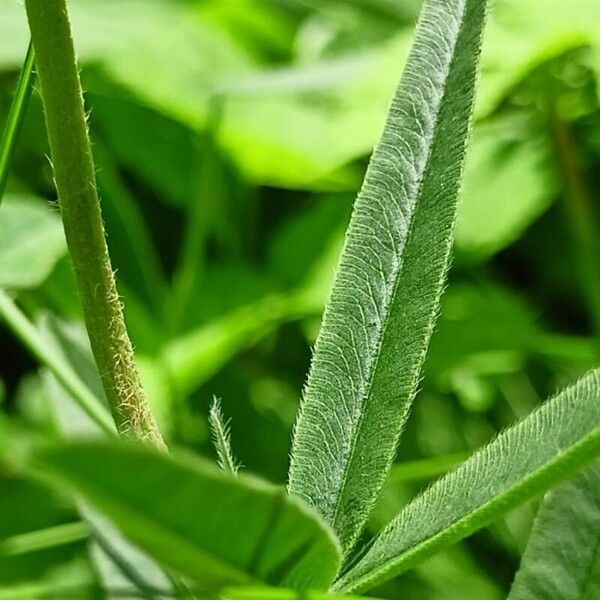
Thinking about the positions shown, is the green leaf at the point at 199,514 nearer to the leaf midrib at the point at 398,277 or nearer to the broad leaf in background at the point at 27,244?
the leaf midrib at the point at 398,277

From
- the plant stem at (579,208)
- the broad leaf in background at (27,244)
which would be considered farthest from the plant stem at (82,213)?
the plant stem at (579,208)

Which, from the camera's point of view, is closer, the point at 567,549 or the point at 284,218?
the point at 567,549

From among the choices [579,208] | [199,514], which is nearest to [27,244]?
[579,208]

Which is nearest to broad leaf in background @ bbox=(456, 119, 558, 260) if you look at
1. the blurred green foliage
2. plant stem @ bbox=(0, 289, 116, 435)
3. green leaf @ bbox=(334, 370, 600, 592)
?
the blurred green foliage

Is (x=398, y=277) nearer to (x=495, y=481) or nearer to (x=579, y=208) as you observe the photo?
(x=495, y=481)

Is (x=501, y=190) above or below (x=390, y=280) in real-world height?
below

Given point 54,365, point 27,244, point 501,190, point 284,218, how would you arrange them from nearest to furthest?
point 54,365 < point 27,244 < point 501,190 < point 284,218
